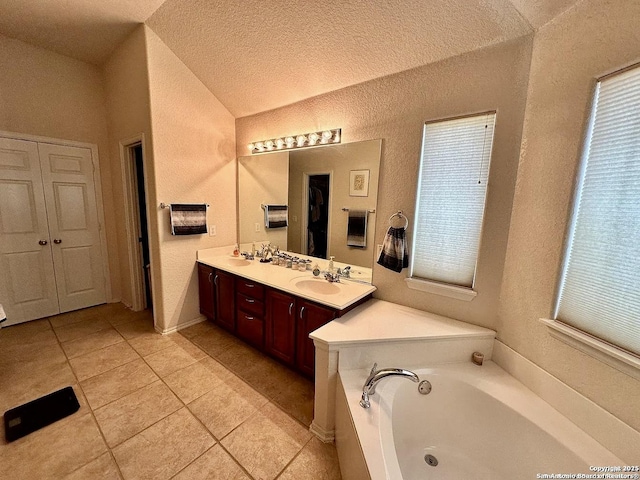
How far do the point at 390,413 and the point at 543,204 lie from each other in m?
1.45

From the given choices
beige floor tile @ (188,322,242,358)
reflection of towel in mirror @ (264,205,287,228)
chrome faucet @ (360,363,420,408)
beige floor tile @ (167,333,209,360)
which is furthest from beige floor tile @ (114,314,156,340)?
chrome faucet @ (360,363,420,408)

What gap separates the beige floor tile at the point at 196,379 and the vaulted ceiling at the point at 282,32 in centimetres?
263

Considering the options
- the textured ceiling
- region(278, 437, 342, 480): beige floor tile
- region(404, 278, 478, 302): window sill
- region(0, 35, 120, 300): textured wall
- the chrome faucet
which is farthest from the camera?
region(0, 35, 120, 300): textured wall

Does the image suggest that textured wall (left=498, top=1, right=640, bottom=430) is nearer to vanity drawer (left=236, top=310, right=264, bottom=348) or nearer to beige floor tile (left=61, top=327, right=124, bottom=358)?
vanity drawer (left=236, top=310, right=264, bottom=348)

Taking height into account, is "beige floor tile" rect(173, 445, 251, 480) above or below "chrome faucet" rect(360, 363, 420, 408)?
below

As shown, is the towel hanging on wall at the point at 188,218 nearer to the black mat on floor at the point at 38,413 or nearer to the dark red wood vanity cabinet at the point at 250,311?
the dark red wood vanity cabinet at the point at 250,311

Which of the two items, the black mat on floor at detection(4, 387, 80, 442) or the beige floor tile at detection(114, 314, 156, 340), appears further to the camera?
the beige floor tile at detection(114, 314, 156, 340)

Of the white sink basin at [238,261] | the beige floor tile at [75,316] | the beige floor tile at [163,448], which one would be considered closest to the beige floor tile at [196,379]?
the beige floor tile at [163,448]

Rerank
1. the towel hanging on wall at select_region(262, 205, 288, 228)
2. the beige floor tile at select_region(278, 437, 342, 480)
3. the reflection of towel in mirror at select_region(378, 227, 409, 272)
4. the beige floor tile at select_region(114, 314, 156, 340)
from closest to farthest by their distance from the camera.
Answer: the beige floor tile at select_region(278, 437, 342, 480), the reflection of towel in mirror at select_region(378, 227, 409, 272), the beige floor tile at select_region(114, 314, 156, 340), the towel hanging on wall at select_region(262, 205, 288, 228)

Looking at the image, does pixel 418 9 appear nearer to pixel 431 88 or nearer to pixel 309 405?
pixel 431 88

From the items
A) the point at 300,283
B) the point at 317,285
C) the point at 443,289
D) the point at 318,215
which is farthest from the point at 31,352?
the point at 443,289

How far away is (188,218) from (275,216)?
0.91 meters

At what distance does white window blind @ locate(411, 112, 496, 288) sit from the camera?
171cm

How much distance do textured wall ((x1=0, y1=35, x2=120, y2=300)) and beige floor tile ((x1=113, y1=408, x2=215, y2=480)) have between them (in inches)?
106
